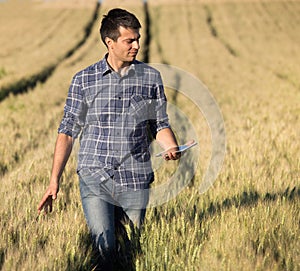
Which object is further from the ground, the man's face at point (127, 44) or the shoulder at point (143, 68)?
the man's face at point (127, 44)

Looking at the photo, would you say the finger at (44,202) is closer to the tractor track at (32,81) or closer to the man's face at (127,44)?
the man's face at (127,44)

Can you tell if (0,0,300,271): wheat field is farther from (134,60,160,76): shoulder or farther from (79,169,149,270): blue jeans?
(134,60,160,76): shoulder

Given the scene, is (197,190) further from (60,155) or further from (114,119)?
(60,155)

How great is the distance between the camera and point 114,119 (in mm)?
2951

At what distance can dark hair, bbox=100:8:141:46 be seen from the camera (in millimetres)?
2781

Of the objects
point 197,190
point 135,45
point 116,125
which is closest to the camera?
point 135,45

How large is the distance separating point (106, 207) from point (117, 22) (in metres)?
1.00

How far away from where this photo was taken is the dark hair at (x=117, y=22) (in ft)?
9.12

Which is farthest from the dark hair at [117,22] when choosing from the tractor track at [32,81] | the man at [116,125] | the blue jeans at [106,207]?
the tractor track at [32,81]

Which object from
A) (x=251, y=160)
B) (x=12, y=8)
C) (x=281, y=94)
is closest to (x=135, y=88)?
(x=251, y=160)

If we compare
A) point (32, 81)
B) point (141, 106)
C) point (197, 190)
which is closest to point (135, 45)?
point (141, 106)

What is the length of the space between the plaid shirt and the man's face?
165mm

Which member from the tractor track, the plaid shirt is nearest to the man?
the plaid shirt

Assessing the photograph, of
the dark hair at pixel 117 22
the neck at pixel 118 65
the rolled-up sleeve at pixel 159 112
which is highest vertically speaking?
the dark hair at pixel 117 22
